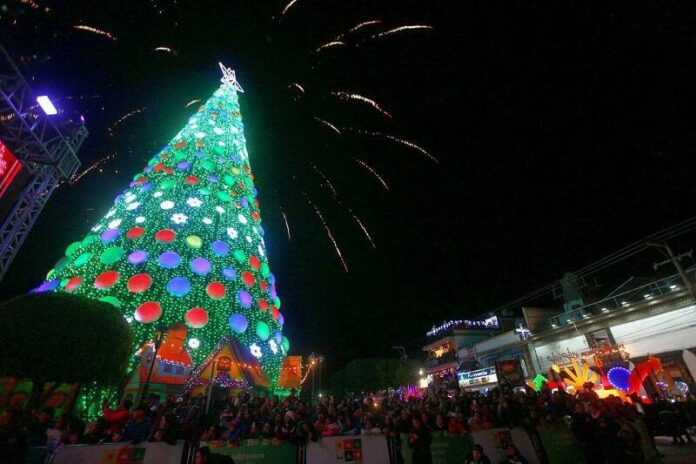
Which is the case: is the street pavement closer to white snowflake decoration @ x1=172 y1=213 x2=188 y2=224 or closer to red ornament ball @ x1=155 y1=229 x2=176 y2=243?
red ornament ball @ x1=155 y1=229 x2=176 y2=243

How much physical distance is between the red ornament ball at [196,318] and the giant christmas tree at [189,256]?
4 cm

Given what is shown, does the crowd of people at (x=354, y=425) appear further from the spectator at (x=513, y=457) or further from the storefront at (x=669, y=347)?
the storefront at (x=669, y=347)

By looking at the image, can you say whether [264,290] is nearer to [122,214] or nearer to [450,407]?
[122,214]

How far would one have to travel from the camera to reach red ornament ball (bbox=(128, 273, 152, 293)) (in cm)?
1280

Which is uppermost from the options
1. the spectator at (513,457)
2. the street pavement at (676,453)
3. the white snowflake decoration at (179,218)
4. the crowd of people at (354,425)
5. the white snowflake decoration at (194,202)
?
the white snowflake decoration at (194,202)

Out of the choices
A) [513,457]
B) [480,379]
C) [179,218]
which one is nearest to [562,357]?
[480,379]

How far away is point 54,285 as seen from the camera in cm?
1302

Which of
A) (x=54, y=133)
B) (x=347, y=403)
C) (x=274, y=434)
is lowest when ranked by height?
(x=274, y=434)

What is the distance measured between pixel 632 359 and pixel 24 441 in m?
26.2

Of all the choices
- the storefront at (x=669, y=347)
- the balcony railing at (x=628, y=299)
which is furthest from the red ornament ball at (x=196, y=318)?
the balcony railing at (x=628, y=299)

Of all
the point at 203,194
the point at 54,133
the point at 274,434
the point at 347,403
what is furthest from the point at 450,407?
the point at 54,133

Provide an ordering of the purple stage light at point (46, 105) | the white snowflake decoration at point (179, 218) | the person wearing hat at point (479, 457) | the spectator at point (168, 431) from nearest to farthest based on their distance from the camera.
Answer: the spectator at point (168, 431)
the person wearing hat at point (479, 457)
the purple stage light at point (46, 105)
the white snowflake decoration at point (179, 218)

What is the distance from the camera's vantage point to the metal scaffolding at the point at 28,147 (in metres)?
10.7

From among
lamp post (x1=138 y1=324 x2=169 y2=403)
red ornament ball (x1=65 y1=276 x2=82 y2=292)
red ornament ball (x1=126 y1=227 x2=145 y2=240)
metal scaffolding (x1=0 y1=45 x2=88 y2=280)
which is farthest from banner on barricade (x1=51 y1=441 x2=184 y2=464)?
metal scaffolding (x1=0 y1=45 x2=88 y2=280)
